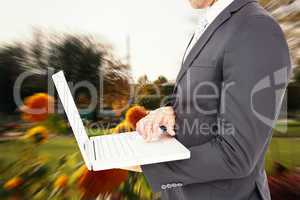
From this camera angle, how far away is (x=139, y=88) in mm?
1504

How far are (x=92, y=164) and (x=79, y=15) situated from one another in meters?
1.07

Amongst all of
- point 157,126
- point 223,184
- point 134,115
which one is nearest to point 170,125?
point 157,126

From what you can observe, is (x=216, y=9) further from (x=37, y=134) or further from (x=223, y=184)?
(x=37, y=134)

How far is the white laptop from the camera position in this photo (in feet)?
1.47

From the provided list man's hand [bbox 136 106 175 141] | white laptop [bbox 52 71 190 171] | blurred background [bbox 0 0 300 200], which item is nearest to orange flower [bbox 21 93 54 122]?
blurred background [bbox 0 0 300 200]

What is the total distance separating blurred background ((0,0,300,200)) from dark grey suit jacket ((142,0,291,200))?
2.85 ft

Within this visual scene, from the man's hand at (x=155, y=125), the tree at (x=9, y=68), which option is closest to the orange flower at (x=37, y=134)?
the tree at (x=9, y=68)

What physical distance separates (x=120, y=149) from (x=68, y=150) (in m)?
0.97

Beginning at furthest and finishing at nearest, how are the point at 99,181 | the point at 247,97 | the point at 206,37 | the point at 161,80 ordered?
1. the point at 161,80
2. the point at 99,181
3. the point at 206,37
4. the point at 247,97

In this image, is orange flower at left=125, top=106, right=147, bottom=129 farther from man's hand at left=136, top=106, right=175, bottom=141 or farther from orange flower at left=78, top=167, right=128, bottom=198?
man's hand at left=136, top=106, right=175, bottom=141

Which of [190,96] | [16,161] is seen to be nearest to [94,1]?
[16,161]

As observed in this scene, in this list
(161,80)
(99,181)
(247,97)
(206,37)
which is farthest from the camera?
(161,80)

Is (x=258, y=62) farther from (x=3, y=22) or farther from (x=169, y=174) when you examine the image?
(x=3, y=22)

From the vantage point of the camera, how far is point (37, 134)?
4.48ft
